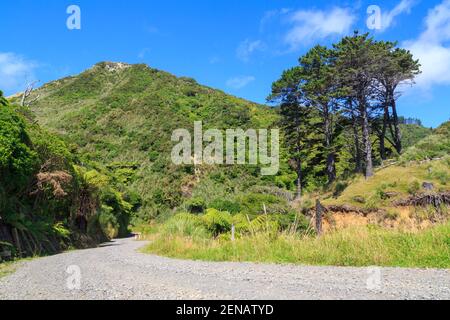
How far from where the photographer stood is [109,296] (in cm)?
563

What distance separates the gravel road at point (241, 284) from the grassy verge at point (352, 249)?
87 centimetres

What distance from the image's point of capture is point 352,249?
9.22 m

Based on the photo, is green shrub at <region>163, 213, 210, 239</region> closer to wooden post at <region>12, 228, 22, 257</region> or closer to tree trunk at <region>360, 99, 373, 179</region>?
wooden post at <region>12, 228, 22, 257</region>

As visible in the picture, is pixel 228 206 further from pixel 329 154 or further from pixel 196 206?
pixel 329 154

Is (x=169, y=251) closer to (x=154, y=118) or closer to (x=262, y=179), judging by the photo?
(x=262, y=179)

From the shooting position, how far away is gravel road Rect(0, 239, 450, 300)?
216 inches

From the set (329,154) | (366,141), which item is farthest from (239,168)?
(366,141)

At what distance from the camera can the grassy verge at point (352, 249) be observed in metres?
8.53

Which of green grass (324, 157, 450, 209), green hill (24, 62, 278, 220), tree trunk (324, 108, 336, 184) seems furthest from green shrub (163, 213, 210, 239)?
green hill (24, 62, 278, 220)

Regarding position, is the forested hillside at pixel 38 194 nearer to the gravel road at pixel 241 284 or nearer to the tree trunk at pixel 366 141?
the gravel road at pixel 241 284

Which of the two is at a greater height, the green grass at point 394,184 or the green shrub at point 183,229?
the green grass at point 394,184

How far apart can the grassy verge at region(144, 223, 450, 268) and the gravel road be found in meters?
0.87

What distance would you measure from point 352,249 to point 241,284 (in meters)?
3.78

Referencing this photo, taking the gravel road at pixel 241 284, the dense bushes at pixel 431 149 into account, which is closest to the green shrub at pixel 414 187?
the dense bushes at pixel 431 149
